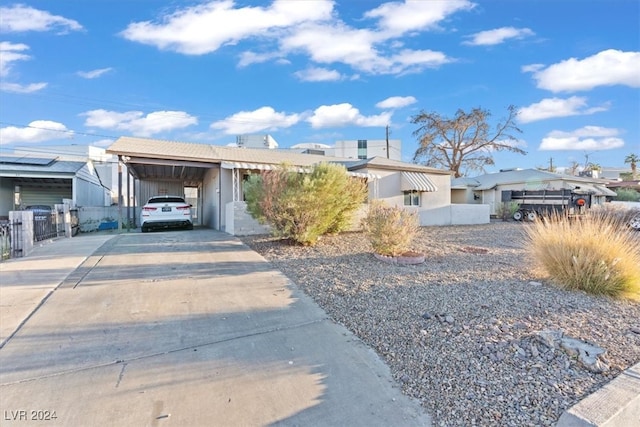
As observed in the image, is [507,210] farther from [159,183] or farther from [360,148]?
[360,148]

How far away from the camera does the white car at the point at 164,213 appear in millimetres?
12781

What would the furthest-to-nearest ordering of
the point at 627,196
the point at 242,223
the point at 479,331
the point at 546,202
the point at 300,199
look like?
the point at 627,196 → the point at 546,202 → the point at 242,223 → the point at 300,199 → the point at 479,331

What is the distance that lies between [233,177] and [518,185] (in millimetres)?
21124

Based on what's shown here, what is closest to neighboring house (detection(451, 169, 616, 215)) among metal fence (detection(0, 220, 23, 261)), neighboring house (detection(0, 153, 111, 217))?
metal fence (detection(0, 220, 23, 261))

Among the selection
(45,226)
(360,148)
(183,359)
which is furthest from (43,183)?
(360,148)

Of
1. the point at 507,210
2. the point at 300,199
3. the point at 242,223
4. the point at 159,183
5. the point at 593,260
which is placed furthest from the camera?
the point at 159,183

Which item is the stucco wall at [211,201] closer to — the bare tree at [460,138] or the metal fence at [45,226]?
the metal fence at [45,226]

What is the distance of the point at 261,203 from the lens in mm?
8922

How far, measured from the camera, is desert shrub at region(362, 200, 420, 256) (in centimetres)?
700

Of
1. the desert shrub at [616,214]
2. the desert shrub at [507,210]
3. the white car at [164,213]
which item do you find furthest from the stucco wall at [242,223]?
the desert shrub at [507,210]

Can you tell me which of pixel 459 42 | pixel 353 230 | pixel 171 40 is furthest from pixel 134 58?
pixel 459 42

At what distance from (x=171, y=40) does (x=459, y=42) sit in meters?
12.8

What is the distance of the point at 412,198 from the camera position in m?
17.1

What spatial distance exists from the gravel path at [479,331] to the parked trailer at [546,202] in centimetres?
1438
